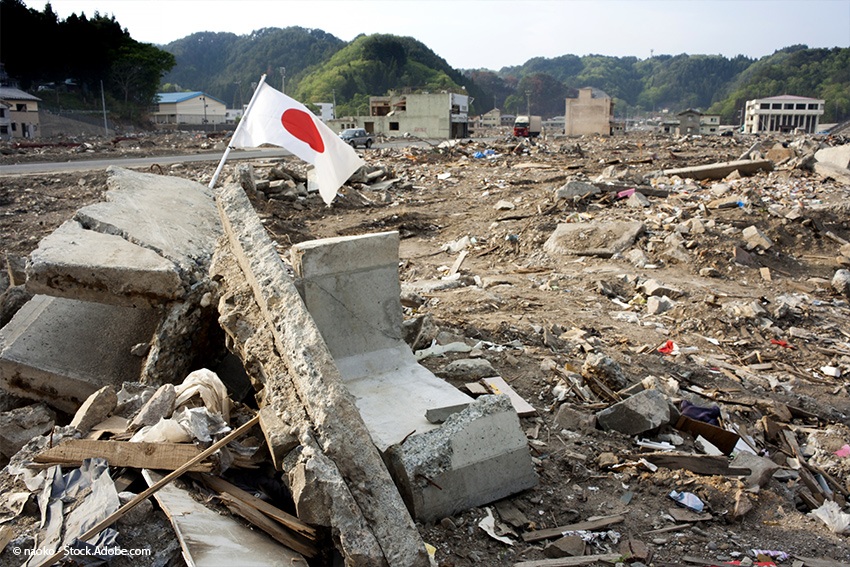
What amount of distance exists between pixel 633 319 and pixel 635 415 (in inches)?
125

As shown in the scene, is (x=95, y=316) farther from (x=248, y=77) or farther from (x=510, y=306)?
(x=248, y=77)

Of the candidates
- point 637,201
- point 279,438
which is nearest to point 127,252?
point 279,438

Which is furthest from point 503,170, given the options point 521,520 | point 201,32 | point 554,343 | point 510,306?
point 201,32

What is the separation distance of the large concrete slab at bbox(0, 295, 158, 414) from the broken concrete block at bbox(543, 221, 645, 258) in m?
6.67

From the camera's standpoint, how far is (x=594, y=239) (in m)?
10.2

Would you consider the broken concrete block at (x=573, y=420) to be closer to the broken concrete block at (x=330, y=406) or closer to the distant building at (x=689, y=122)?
the broken concrete block at (x=330, y=406)

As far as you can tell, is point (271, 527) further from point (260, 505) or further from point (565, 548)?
point (565, 548)

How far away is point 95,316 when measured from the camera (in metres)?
5.13

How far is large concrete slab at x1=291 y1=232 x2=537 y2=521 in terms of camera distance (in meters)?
3.31

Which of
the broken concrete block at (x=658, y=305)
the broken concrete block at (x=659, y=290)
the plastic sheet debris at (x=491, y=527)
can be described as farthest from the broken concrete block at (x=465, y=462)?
the broken concrete block at (x=659, y=290)

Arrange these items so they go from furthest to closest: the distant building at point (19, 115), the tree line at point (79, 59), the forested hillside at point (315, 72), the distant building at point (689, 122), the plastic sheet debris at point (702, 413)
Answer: the distant building at point (689, 122) < the forested hillside at point (315, 72) < the tree line at point (79, 59) < the distant building at point (19, 115) < the plastic sheet debris at point (702, 413)

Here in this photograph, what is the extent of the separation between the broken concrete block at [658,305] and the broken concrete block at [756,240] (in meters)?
2.71

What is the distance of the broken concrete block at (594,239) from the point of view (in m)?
9.94

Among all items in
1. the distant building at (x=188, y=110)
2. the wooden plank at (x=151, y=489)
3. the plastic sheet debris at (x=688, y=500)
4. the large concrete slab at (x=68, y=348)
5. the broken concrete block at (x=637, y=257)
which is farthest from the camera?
the distant building at (x=188, y=110)
